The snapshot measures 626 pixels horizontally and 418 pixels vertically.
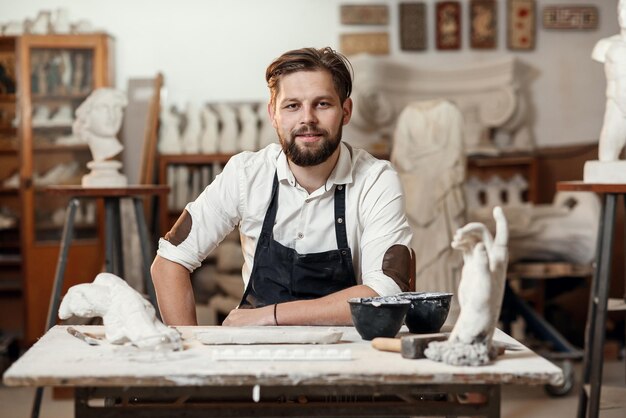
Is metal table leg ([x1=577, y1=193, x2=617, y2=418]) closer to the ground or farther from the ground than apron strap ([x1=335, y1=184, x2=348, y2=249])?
closer to the ground

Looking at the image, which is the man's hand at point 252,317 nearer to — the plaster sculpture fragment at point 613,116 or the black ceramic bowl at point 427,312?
the black ceramic bowl at point 427,312

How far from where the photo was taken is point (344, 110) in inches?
123

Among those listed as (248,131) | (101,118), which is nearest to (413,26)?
(248,131)

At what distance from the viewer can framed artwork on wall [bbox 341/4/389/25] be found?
7.43 meters

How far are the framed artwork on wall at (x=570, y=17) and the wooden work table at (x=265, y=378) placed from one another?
601 cm

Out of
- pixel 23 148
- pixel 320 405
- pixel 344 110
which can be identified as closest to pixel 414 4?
pixel 23 148

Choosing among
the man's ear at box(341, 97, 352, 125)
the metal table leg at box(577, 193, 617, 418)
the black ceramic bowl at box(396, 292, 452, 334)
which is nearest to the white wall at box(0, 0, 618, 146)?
the metal table leg at box(577, 193, 617, 418)

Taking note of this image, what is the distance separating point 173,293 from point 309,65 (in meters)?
0.87

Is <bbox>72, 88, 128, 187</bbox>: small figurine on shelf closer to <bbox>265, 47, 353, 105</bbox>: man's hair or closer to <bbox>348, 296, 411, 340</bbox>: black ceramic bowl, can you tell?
<bbox>265, 47, 353, 105</bbox>: man's hair

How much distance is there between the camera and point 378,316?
2.23 meters

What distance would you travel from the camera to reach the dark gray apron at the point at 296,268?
308 centimetres

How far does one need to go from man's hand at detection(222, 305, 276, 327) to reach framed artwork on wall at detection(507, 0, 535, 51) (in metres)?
5.45

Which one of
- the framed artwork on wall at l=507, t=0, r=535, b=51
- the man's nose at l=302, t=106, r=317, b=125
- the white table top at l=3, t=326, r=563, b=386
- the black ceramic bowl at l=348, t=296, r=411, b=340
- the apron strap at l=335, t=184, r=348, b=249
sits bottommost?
the white table top at l=3, t=326, r=563, b=386

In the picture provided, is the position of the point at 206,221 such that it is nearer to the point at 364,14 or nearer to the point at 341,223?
the point at 341,223
